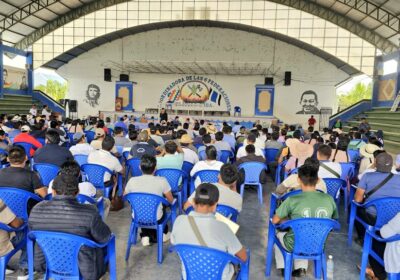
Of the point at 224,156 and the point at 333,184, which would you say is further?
the point at 224,156

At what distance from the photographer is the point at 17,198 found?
2.71 meters

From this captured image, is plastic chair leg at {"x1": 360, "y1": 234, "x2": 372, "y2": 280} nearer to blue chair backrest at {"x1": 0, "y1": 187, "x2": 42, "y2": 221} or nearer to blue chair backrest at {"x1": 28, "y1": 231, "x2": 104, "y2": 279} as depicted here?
blue chair backrest at {"x1": 28, "y1": 231, "x2": 104, "y2": 279}

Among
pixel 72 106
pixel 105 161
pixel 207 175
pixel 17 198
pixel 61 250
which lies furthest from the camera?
pixel 72 106

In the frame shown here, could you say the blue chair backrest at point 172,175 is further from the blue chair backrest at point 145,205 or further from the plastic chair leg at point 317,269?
the plastic chair leg at point 317,269

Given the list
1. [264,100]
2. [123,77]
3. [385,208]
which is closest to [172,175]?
[385,208]

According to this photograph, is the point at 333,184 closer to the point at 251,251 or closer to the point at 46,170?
the point at 251,251

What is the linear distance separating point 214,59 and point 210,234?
61.0 feet

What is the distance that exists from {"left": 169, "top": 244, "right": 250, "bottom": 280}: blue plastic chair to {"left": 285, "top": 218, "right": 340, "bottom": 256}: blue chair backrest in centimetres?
Answer: 63

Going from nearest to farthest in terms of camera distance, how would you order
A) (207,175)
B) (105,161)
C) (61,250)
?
(61,250), (207,175), (105,161)

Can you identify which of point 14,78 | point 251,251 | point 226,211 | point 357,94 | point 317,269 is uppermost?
point 357,94

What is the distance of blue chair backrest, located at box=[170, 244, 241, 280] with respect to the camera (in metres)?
1.71

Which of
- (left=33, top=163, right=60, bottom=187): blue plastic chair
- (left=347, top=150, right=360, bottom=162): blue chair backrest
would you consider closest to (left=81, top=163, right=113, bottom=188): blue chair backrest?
(left=33, top=163, right=60, bottom=187): blue plastic chair

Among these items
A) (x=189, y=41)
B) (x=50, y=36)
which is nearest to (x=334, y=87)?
(x=189, y=41)

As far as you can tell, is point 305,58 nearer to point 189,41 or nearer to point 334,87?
point 334,87
